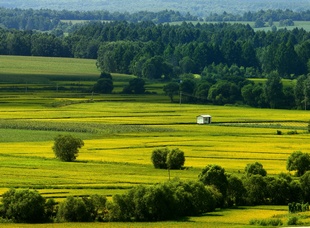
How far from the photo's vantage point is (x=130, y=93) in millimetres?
134500

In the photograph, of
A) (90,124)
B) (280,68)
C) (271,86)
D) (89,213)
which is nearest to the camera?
(89,213)

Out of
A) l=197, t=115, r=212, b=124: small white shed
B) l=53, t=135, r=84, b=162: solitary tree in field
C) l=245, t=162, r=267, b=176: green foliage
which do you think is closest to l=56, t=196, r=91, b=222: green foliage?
l=245, t=162, r=267, b=176: green foliage

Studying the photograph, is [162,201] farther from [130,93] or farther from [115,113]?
[130,93]

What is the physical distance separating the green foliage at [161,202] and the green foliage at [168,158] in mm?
11689

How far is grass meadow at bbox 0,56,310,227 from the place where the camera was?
59.4 m

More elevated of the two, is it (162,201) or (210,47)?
(210,47)

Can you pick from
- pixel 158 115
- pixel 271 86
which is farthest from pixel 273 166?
pixel 271 86

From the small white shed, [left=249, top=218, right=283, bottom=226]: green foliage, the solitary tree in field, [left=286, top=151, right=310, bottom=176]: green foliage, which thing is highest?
the small white shed

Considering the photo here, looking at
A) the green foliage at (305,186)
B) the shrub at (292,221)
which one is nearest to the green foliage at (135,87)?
the green foliage at (305,186)

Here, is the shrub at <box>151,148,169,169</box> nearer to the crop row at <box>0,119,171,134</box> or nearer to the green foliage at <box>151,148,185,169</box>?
the green foliage at <box>151,148,185,169</box>

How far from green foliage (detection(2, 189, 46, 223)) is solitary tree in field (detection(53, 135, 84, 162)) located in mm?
18084

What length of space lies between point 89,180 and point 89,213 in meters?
8.64

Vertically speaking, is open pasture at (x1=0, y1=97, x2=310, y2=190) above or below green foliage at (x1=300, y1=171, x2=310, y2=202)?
above

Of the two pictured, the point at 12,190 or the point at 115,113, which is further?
the point at 115,113
